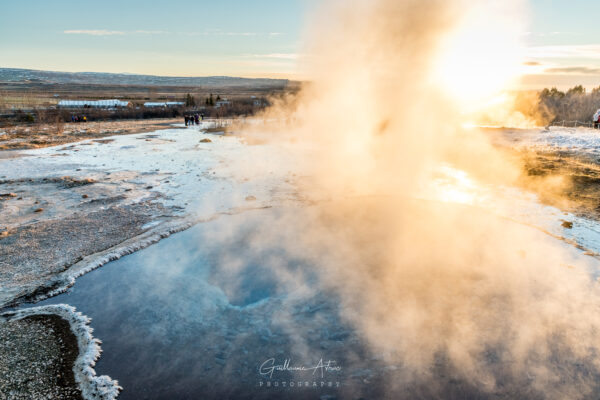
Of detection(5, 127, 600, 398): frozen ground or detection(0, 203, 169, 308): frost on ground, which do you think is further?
detection(0, 203, 169, 308): frost on ground

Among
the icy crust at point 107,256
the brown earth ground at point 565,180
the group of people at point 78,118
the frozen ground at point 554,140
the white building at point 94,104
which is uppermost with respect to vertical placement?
the white building at point 94,104

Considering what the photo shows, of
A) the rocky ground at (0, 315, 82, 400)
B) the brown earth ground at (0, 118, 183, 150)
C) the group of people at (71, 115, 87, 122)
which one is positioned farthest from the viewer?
the group of people at (71, 115, 87, 122)

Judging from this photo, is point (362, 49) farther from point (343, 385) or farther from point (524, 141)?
point (343, 385)

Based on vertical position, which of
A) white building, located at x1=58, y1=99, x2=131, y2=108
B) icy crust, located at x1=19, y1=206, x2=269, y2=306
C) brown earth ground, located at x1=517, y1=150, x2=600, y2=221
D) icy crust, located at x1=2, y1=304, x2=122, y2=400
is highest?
white building, located at x1=58, y1=99, x2=131, y2=108

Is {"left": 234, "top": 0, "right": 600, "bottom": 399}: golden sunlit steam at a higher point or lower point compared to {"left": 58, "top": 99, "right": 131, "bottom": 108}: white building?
lower

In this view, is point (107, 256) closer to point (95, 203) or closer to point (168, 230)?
point (168, 230)

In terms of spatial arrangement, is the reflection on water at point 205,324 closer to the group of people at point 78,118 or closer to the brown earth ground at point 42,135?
the brown earth ground at point 42,135
